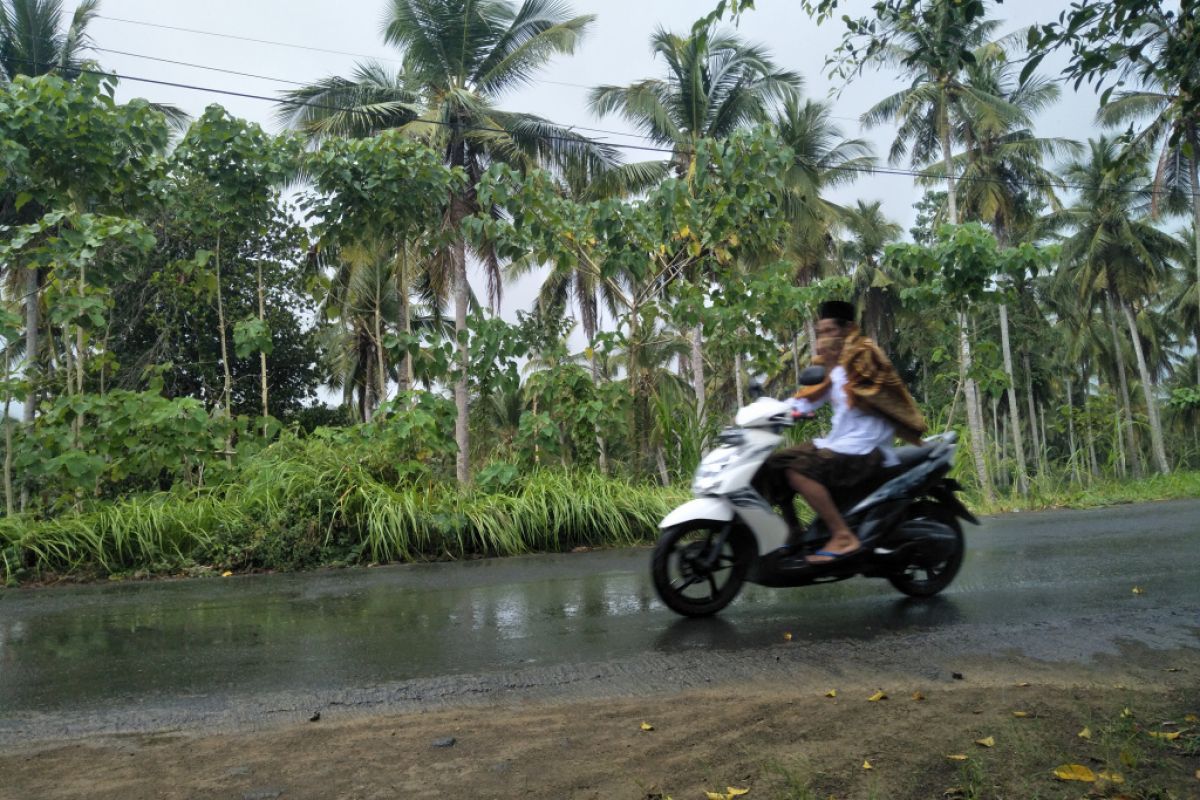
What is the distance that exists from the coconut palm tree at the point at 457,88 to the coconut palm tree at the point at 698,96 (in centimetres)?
346

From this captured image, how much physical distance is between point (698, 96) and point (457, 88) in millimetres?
7727

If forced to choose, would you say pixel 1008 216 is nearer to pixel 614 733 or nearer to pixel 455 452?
pixel 455 452

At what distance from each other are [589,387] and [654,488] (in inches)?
56.1

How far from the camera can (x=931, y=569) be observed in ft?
19.3

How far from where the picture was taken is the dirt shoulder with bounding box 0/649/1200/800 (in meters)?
3.01

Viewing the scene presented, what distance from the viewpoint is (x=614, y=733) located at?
11.7 feet

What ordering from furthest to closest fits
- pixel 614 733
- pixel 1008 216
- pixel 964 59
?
pixel 1008 216
pixel 964 59
pixel 614 733

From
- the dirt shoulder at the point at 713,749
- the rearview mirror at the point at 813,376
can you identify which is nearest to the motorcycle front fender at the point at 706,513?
the rearview mirror at the point at 813,376

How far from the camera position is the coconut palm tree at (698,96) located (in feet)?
88.0

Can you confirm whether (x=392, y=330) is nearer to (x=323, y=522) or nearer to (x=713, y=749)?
(x=323, y=522)

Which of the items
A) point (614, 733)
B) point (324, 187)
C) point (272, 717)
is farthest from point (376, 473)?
point (614, 733)

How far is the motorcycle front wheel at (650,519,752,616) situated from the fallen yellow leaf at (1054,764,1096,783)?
8.49 ft

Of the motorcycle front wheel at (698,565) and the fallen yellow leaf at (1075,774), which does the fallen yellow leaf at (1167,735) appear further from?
the motorcycle front wheel at (698,565)

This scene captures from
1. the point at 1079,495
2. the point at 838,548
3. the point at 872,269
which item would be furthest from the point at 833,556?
the point at 872,269
